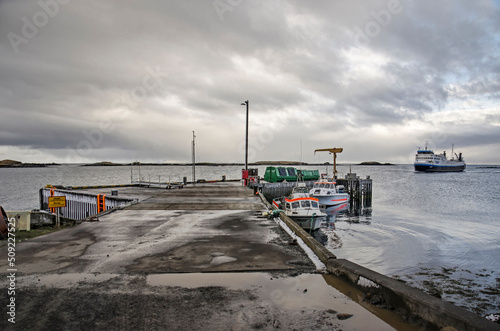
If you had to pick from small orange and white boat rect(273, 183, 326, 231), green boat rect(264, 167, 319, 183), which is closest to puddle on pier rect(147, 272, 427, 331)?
small orange and white boat rect(273, 183, 326, 231)

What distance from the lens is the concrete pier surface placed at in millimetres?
5180

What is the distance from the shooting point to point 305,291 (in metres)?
6.45

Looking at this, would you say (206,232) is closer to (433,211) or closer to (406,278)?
(406,278)

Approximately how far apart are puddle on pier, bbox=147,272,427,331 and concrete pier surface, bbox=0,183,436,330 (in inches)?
0.8

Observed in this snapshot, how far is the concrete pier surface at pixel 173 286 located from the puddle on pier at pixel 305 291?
0.07 ft

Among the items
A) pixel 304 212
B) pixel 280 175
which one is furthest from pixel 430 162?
pixel 304 212

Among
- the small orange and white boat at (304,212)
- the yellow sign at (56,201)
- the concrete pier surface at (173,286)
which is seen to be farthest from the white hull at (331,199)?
the yellow sign at (56,201)

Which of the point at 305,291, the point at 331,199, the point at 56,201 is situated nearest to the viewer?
the point at 305,291

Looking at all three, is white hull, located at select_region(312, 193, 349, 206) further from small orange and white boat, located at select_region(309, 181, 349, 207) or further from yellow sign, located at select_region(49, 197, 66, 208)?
yellow sign, located at select_region(49, 197, 66, 208)

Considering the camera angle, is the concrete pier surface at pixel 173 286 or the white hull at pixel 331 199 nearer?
the concrete pier surface at pixel 173 286

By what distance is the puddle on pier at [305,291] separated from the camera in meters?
5.39

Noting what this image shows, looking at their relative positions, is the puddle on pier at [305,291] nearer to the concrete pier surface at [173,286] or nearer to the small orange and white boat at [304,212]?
the concrete pier surface at [173,286]

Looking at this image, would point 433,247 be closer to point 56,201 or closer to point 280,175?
point 56,201

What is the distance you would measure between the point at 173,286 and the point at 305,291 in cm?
274
